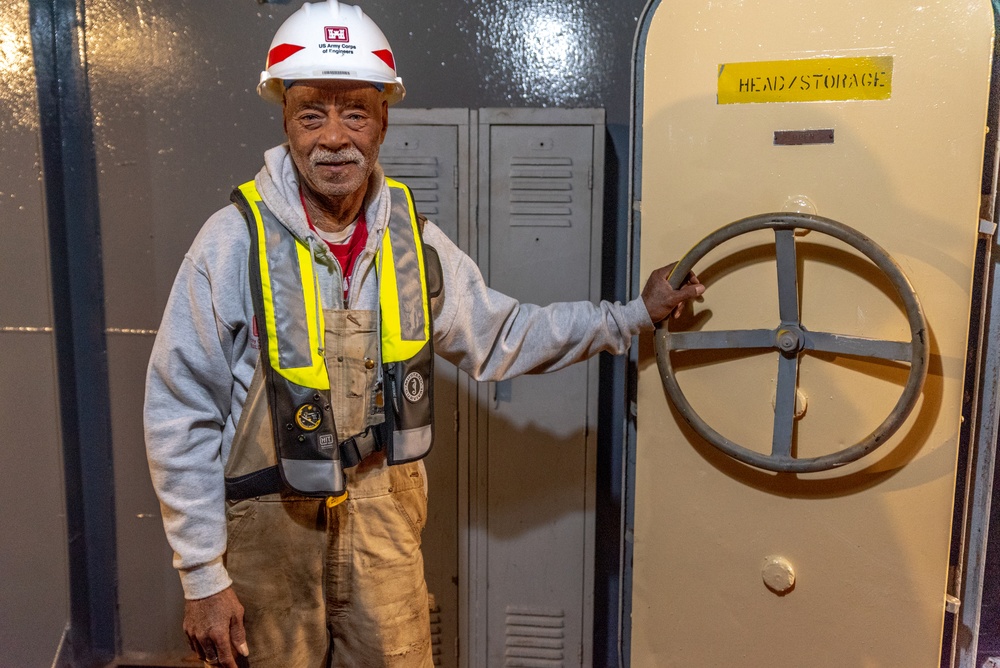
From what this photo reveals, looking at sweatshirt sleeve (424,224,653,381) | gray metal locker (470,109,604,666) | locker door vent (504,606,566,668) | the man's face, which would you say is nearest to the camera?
the man's face

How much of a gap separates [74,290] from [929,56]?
2.45 meters

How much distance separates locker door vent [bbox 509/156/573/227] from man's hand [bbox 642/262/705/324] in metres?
0.60

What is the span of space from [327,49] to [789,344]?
1.03 meters

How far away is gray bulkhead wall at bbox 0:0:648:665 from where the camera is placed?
2.47 meters

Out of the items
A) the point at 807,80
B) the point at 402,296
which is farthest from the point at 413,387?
the point at 807,80

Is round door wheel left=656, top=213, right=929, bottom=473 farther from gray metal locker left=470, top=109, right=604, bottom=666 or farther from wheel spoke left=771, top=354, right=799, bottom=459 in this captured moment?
gray metal locker left=470, top=109, right=604, bottom=666

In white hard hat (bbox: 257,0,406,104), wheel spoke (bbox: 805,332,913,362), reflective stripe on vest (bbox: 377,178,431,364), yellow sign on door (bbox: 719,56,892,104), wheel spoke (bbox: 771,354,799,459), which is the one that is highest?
white hard hat (bbox: 257,0,406,104)

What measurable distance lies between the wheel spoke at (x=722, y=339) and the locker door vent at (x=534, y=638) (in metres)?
1.05

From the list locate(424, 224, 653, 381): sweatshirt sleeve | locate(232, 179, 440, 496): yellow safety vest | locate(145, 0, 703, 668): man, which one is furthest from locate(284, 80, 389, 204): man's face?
locate(424, 224, 653, 381): sweatshirt sleeve

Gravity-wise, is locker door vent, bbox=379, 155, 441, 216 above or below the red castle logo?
below

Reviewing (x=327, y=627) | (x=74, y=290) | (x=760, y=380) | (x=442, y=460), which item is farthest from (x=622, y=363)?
(x=74, y=290)

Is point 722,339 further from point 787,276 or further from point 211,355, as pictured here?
point 211,355

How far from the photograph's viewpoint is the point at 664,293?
1596 millimetres

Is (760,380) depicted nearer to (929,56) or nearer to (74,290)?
(929,56)
